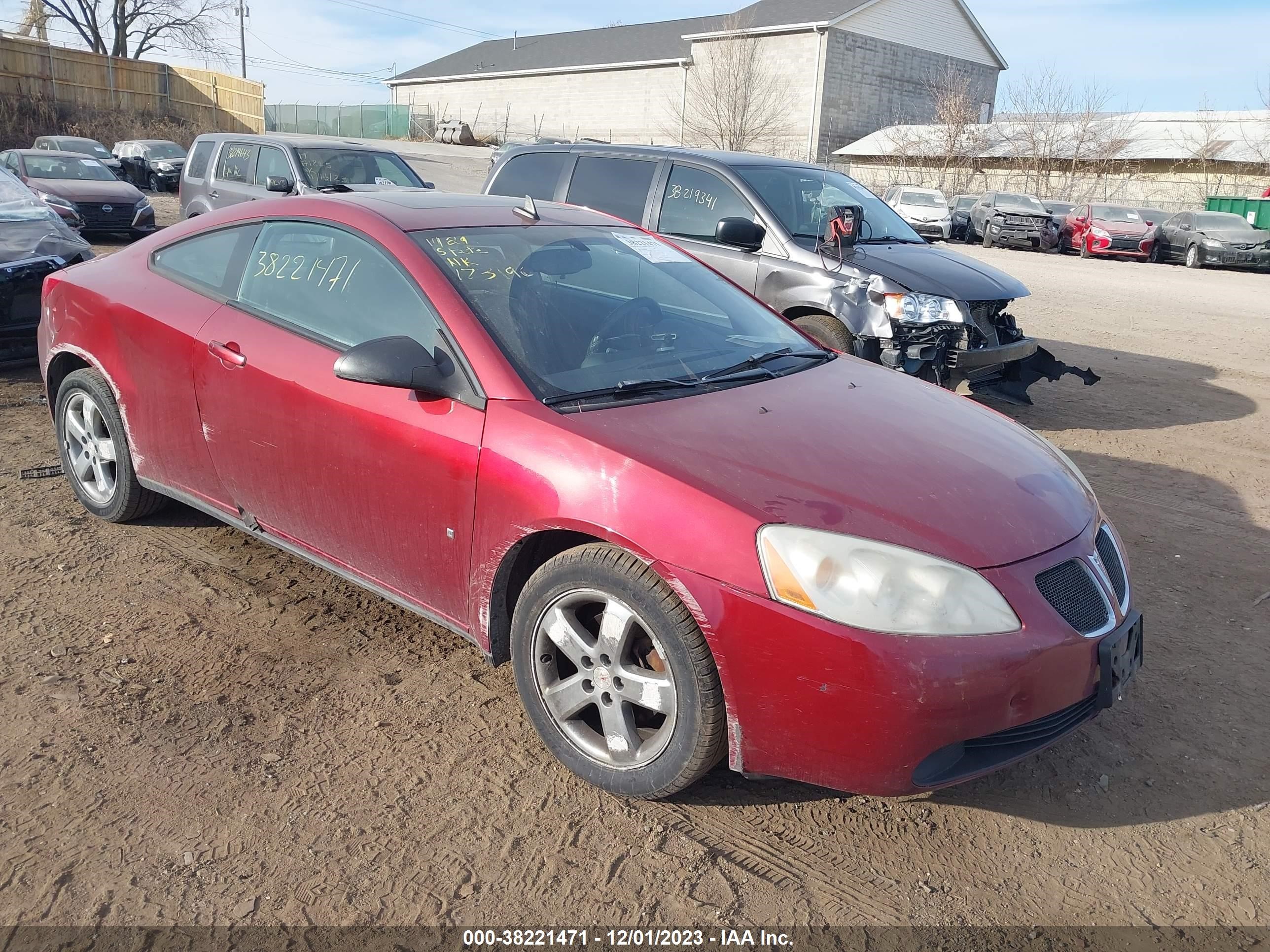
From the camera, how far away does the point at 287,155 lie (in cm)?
1152

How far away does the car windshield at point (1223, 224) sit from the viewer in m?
23.1

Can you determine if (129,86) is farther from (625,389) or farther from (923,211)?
(625,389)

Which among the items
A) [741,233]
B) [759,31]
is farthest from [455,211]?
[759,31]

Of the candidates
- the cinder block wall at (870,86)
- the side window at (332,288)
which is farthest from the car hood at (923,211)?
the side window at (332,288)

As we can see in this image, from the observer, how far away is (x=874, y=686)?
95.7 inches

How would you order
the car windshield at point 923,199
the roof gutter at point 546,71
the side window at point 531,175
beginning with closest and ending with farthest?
the side window at point 531,175 → the car windshield at point 923,199 → the roof gutter at point 546,71

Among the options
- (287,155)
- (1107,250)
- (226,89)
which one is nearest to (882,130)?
(1107,250)

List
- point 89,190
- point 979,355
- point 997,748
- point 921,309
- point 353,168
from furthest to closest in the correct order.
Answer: point 89,190 < point 353,168 < point 979,355 < point 921,309 < point 997,748

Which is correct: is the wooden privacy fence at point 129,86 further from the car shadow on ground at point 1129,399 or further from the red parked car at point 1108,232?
the car shadow on ground at point 1129,399

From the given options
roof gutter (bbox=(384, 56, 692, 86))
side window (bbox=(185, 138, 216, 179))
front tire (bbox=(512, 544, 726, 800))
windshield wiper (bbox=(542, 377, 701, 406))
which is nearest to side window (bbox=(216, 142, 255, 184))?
side window (bbox=(185, 138, 216, 179))

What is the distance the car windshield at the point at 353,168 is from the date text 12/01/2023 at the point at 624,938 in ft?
34.9

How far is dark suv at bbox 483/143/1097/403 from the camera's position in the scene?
21.6ft

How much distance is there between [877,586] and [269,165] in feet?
36.6

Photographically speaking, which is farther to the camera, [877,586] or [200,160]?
[200,160]
